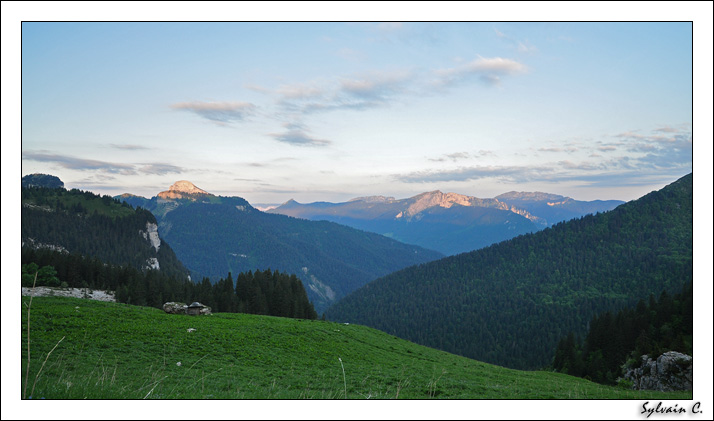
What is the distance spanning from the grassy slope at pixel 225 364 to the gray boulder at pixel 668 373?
18.3 m

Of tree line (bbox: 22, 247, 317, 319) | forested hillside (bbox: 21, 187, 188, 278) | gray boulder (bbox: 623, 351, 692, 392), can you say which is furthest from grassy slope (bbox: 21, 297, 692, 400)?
forested hillside (bbox: 21, 187, 188, 278)

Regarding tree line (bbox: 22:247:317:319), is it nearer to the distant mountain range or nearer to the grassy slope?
the grassy slope

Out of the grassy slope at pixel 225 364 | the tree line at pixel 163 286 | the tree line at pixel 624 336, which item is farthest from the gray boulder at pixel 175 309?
the tree line at pixel 624 336

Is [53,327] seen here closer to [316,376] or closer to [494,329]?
[316,376]

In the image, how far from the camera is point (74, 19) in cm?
1592

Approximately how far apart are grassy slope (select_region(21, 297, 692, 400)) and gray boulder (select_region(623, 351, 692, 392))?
18255mm

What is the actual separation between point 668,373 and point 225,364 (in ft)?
162

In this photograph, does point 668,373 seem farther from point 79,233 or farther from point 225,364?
point 79,233

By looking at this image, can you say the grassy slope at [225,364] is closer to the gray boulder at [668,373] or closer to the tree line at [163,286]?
the gray boulder at [668,373]

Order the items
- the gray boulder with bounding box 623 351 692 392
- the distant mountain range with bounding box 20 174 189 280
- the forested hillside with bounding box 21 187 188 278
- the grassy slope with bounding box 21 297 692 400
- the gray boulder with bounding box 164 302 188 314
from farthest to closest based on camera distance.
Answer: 1. the forested hillside with bounding box 21 187 188 278
2. the distant mountain range with bounding box 20 174 189 280
3. the gray boulder with bounding box 164 302 188 314
4. the gray boulder with bounding box 623 351 692 392
5. the grassy slope with bounding box 21 297 692 400

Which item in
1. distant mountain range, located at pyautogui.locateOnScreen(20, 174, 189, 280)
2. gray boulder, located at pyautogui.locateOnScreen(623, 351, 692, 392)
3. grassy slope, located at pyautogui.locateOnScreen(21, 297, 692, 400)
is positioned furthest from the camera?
distant mountain range, located at pyautogui.locateOnScreen(20, 174, 189, 280)

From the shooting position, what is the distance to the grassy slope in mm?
16297

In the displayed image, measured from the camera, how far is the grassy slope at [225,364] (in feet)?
53.5

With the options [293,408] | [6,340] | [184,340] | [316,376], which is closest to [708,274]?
[293,408]
